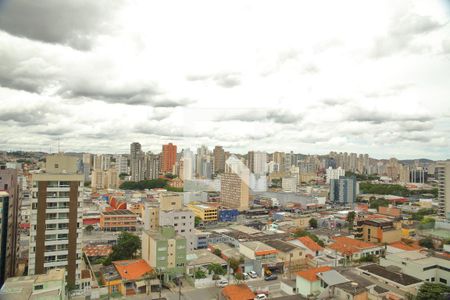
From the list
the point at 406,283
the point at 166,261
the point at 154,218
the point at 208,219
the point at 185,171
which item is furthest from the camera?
the point at 185,171

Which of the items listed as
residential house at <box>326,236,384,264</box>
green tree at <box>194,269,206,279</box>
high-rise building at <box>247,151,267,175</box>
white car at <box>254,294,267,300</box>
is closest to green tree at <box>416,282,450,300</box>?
white car at <box>254,294,267,300</box>

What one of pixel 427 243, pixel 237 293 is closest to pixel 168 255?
pixel 237 293

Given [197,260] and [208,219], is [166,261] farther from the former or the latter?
[208,219]

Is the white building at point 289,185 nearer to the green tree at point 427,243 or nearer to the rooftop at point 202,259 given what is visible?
the green tree at point 427,243

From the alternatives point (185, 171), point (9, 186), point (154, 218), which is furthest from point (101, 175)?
point (9, 186)

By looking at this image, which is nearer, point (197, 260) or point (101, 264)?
point (197, 260)

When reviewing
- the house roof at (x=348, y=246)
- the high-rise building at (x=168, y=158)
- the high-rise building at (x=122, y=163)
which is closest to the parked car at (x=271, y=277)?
the house roof at (x=348, y=246)
